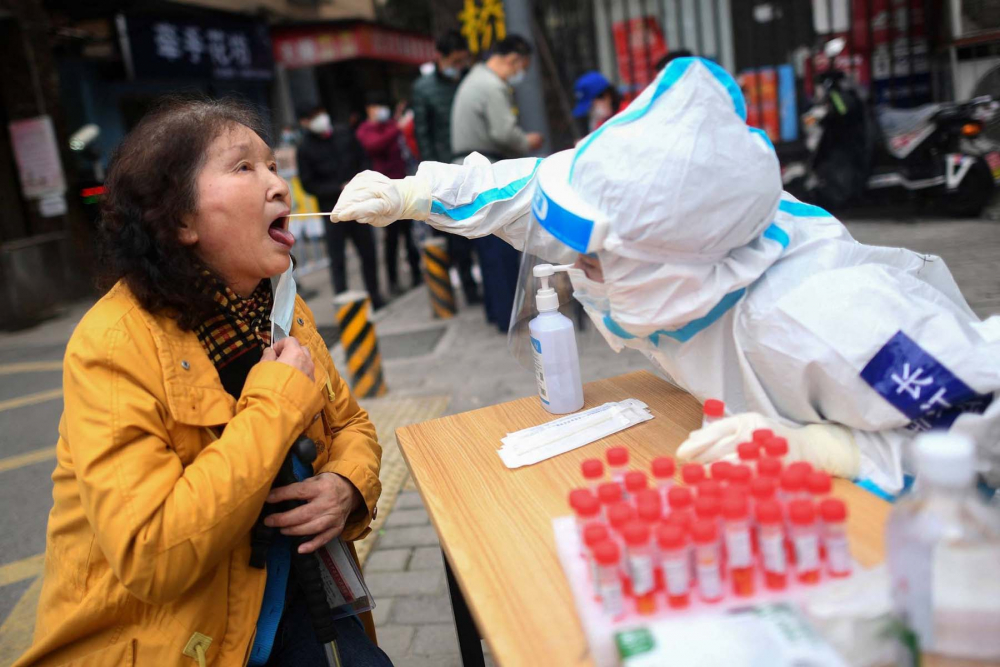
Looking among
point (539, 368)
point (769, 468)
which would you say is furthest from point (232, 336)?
point (769, 468)

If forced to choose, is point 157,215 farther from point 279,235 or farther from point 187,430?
point 187,430

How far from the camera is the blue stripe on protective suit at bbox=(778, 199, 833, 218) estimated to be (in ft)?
4.63

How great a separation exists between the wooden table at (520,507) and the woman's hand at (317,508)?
16 cm

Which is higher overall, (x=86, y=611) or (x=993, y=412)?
(x=993, y=412)

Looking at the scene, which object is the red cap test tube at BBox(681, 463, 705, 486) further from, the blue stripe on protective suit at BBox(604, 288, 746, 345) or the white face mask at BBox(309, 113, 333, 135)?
the white face mask at BBox(309, 113, 333, 135)

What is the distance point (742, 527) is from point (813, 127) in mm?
7253

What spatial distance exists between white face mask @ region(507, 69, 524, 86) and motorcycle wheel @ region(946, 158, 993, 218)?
409 cm

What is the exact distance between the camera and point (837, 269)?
124 centimetres

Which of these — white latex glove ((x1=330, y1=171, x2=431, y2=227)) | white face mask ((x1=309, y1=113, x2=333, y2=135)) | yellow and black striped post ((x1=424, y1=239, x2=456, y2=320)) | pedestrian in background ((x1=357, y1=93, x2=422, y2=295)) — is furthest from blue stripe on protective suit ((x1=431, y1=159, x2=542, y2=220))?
pedestrian in background ((x1=357, y1=93, x2=422, y2=295))

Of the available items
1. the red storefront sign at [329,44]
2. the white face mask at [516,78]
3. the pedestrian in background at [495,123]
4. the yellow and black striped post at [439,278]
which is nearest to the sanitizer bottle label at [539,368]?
the pedestrian in background at [495,123]

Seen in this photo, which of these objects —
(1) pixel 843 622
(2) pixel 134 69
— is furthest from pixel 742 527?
(2) pixel 134 69

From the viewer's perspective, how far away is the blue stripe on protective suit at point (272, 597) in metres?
1.45

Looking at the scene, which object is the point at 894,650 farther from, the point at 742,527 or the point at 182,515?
the point at 182,515

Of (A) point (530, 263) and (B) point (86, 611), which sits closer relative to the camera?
(B) point (86, 611)
